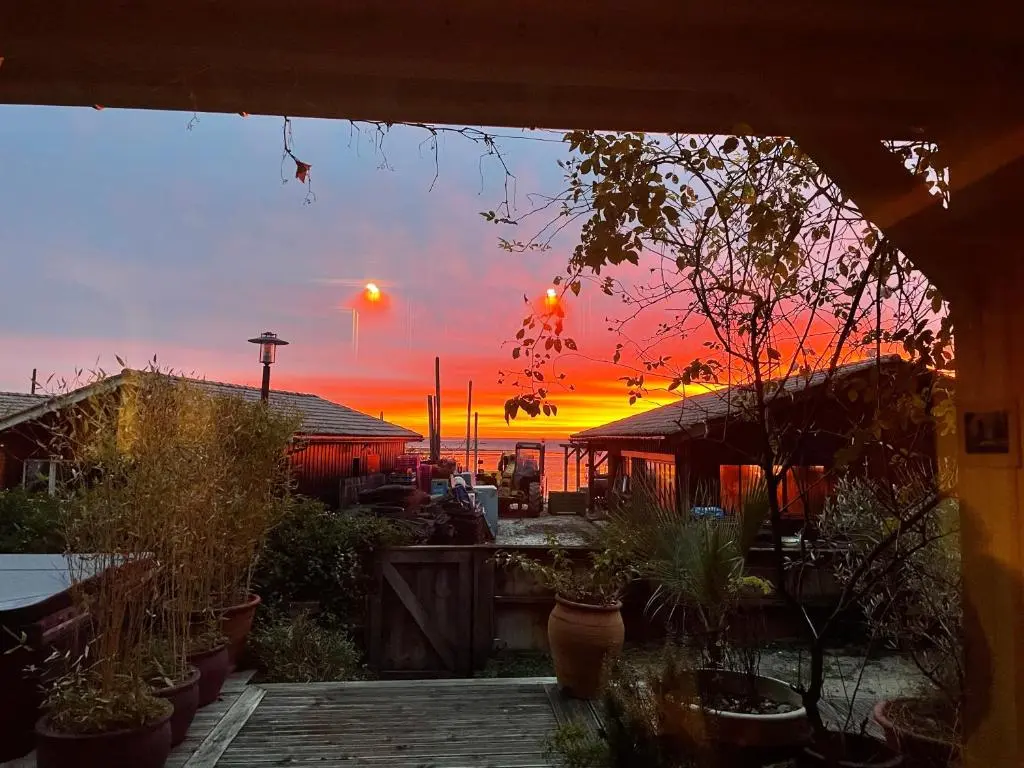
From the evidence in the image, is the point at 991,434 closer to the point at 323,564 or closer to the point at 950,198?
the point at 950,198

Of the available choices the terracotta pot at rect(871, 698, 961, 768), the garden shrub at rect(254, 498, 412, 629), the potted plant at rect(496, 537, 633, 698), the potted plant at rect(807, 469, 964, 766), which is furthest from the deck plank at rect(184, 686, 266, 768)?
the terracotta pot at rect(871, 698, 961, 768)

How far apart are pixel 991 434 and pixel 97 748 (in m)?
2.92

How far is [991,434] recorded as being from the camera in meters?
1.36

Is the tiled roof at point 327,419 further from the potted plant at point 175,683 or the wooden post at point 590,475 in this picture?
the potted plant at point 175,683

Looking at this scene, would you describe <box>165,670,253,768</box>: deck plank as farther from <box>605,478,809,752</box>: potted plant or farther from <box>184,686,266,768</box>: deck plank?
<box>605,478,809,752</box>: potted plant

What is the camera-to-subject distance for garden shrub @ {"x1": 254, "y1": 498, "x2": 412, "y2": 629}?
491 centimetres

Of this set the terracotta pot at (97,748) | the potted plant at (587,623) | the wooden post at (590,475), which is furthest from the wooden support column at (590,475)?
the terracotta pot at (97,748)

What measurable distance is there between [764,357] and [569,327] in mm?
686

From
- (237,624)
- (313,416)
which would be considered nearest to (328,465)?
(313,416)

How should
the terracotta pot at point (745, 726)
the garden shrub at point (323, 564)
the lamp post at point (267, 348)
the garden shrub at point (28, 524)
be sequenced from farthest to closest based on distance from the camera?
the lamp post at point (267, 348)
the garden shrub at point (323, 564)
the garden shrub at point (28, 524)
the terracotta pot at point (745, 726)

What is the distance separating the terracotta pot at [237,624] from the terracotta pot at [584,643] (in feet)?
6.26

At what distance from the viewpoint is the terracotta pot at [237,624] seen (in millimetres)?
3789

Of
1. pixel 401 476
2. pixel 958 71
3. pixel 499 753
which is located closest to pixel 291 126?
pixel 958 71

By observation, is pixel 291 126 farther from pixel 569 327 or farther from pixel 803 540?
pixel 803 540
